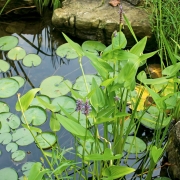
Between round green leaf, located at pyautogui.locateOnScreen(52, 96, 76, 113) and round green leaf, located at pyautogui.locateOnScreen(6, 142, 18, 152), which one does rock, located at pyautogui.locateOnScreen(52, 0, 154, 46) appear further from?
round green leaf, located at pyautogui.locateOnScreen(6, 142, 18, 152)

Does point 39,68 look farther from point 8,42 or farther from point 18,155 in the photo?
point 18,155

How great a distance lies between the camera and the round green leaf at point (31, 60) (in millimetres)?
2383

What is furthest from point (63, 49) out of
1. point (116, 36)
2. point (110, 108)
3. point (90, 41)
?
point (110, 108)

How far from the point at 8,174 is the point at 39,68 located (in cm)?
88

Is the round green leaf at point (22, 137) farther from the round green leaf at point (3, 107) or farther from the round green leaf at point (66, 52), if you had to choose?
the round green leaf at point (66, 52)

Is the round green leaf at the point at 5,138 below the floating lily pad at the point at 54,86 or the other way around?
below

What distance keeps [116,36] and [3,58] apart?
1257 mm

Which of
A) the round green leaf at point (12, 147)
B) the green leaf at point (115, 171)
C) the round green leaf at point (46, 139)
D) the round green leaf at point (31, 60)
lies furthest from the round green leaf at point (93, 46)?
the green leaf at point (115, 171)

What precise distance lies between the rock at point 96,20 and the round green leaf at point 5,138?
991 mm

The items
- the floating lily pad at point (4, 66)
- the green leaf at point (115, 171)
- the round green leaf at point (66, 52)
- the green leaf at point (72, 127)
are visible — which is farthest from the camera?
the round green leaf at point (66, 52)

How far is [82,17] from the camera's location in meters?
2.51

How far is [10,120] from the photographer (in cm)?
196

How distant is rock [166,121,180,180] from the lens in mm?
1600

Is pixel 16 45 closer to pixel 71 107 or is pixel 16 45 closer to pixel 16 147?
pixel 71 107
